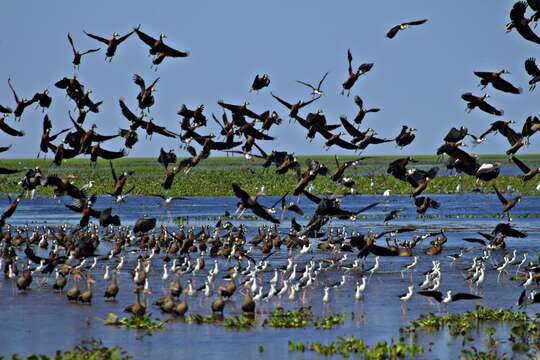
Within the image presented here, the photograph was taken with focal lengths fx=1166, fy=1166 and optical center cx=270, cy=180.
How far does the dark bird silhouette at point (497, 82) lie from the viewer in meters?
17.8

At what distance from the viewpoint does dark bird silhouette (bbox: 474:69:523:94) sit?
1781 cm

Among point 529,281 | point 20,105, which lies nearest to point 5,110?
point 20,105

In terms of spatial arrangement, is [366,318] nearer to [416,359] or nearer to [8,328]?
[416,359]

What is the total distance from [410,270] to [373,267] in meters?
1.02

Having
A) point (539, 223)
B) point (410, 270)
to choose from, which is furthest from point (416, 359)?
point (539, 223)

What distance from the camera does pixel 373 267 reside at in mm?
30172

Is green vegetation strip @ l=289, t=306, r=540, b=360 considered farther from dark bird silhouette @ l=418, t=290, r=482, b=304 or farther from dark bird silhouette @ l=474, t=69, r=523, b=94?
dark bird silhouette @ l=474, t=69, r=523, b=94

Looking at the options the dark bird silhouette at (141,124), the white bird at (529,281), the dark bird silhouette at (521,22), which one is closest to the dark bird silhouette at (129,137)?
the dark bird silhouette at (141,124)

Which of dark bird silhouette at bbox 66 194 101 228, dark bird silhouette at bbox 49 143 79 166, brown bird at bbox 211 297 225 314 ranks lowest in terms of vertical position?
brown bird at bbox 211 297 225 314

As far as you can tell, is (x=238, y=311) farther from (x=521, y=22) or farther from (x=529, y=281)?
(x=521, y=22)

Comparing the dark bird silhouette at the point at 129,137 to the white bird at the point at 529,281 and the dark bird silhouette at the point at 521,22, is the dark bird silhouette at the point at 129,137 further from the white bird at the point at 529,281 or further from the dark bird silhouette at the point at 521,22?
the white bird at the point at 529,281

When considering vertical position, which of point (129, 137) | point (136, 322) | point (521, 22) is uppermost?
point (521, 22)

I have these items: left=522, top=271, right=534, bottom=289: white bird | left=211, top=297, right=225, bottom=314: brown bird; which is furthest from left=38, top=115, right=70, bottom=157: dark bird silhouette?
left=522, top=271, right=534, bottom=289: white bird

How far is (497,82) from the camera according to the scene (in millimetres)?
17938
